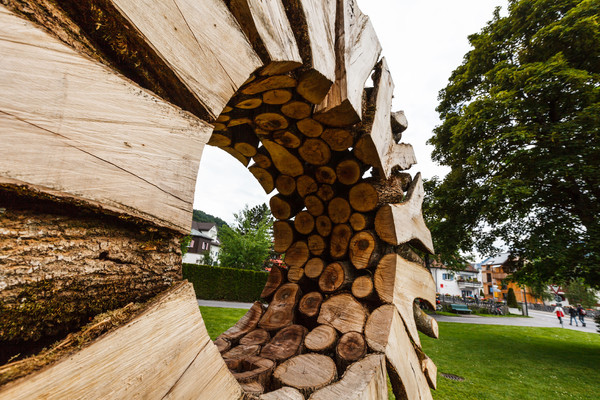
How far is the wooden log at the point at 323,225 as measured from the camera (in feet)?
7.66

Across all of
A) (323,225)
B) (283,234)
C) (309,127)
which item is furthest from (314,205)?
(309,127)

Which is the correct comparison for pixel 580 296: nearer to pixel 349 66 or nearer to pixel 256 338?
pixel 256 338

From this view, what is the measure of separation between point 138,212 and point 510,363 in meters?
7.58

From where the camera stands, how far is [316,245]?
2.40m

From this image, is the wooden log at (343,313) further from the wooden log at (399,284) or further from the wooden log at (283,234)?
the wooden log at (283,234)

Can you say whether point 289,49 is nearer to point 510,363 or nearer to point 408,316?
point 408,316

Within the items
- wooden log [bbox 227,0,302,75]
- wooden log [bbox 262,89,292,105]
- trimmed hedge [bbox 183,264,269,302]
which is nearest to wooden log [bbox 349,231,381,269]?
wooden log [bbox 262,89,292,105]

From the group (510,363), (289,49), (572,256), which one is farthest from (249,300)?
(289,49)

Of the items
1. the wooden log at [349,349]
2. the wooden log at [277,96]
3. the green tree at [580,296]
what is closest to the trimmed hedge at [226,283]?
the wooden log at [349,349]

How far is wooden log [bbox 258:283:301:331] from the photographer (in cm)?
210

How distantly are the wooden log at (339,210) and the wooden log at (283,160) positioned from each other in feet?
1.24

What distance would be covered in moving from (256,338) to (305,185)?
125 cm

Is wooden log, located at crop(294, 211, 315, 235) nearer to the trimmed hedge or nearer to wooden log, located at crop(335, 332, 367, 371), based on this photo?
wooden log, located at crop(335, 332, 367, 371)

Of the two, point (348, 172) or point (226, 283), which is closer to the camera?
point (348, 172)
